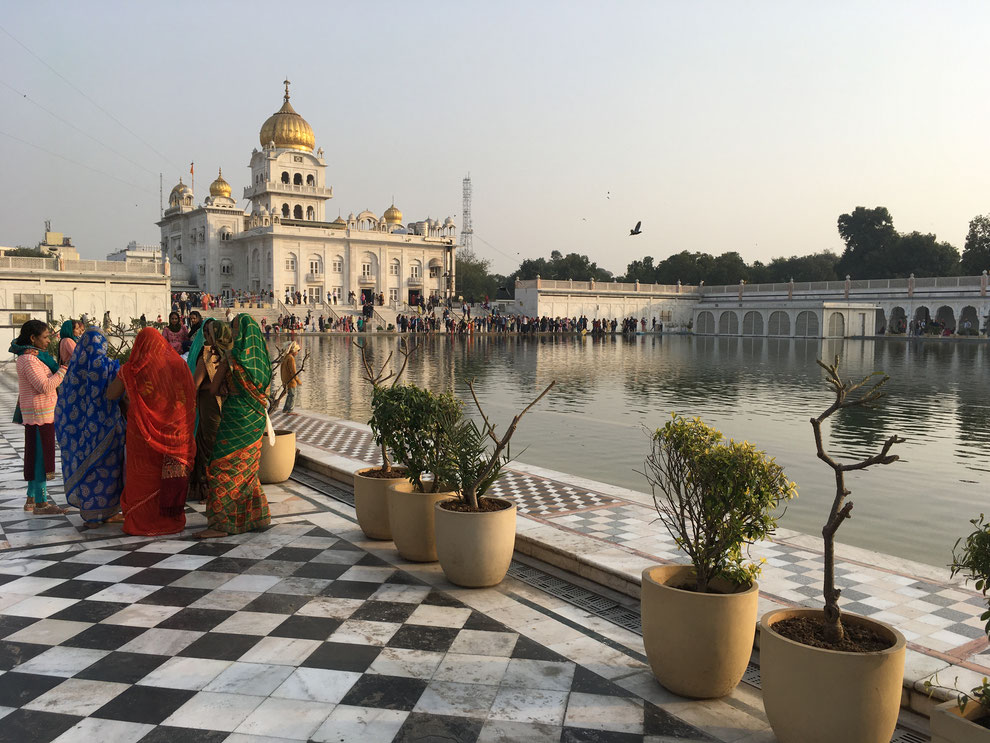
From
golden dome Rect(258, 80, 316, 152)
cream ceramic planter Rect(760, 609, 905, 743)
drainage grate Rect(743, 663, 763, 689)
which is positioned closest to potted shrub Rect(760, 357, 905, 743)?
cream ceramic planter Rect(760, 609, 905, 743)

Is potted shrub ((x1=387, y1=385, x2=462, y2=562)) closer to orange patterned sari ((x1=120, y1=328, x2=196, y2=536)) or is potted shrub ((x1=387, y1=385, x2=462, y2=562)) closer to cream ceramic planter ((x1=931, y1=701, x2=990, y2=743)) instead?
orange patterned sari ((x1=120, y1=328, x2=196, y2=536))

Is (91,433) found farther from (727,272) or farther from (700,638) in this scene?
(727,272)

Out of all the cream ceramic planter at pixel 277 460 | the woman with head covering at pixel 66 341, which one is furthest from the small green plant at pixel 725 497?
the woman with head covering at pixel 66 341

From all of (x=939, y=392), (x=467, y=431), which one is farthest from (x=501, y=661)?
(x=939, y=392)

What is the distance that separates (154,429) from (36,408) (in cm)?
121

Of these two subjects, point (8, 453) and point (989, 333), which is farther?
point (989, 333)

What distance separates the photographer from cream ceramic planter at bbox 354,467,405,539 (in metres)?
4.72

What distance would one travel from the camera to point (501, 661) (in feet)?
10.2

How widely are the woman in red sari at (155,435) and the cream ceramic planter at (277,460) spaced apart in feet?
4.80

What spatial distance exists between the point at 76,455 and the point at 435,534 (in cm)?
263

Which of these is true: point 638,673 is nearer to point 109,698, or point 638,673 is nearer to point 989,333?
point 109,698

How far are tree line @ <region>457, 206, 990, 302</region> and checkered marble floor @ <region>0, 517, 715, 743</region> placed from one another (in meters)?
50.5

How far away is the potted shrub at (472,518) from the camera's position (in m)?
→ 3.83

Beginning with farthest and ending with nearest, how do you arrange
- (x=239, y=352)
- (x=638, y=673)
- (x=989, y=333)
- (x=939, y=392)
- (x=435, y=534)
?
(x=989, y=333) < (x=939, y=392) < (x=239, y=352) < (x=435, y=534) < (x=638, y=673)
